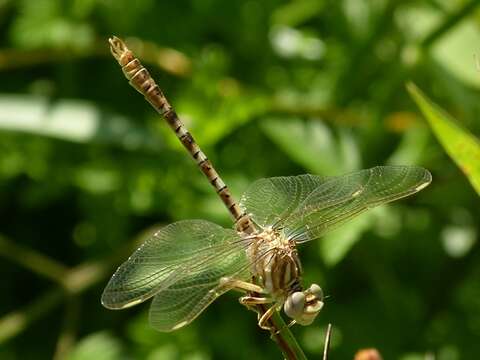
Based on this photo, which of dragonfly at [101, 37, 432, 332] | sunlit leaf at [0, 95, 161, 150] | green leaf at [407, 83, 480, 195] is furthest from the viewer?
sunlit leaf at [0, 95, 161, 150]

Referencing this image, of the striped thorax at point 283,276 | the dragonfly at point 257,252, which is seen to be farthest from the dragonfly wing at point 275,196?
the striped thorax at point 283,276

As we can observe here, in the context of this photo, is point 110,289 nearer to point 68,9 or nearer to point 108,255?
point 108,255

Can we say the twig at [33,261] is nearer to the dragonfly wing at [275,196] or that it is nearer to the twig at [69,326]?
the twig at [69,326]

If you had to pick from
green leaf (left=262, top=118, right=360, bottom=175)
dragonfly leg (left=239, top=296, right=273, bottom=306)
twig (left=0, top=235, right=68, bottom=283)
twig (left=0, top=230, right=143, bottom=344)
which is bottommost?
dragonfly leg (left=239, top=296, right=273, bottom=306)

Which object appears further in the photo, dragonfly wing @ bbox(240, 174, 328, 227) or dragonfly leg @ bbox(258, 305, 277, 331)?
dragonfly wing @ bbox(240, 174, 328, 227)

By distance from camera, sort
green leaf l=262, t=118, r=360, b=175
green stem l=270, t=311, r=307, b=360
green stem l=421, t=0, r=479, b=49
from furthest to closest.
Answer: green stem l=421, t=0, r=479, b=49 → green leaf l=262, t=118, r=360, b=175 → green stem l=270, t=311, r=307, b=360

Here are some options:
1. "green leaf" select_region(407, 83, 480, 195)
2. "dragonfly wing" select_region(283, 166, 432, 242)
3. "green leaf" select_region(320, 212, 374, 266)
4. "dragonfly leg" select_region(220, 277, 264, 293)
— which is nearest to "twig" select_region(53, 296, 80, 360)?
"green leaf" select_region(320, 212, 374, 266)

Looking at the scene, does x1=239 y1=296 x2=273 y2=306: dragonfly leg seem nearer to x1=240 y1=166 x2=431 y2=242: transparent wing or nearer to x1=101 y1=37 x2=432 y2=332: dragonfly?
x1=101 y1=37 x2=432 y2=332: dragonfly
